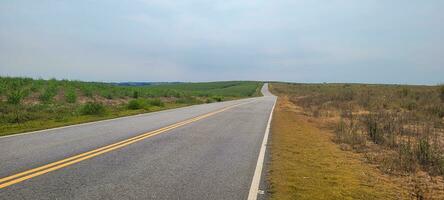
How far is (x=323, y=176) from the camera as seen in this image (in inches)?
276

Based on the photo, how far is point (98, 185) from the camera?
5.52 metres

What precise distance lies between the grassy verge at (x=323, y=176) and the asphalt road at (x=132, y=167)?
621 millimetres

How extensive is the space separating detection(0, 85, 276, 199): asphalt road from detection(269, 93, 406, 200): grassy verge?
0.62 m

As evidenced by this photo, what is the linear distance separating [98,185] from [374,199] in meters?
4.40

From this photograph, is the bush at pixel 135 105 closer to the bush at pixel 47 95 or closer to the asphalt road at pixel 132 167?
the bush at pixel 47 95

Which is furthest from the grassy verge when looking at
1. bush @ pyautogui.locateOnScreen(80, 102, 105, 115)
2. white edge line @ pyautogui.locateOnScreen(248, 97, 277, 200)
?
bush @ pyautogui.locateOnScreen(80, 102, 105, 115)

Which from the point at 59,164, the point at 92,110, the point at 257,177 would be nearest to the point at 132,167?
the point at 59,164

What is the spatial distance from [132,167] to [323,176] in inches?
150

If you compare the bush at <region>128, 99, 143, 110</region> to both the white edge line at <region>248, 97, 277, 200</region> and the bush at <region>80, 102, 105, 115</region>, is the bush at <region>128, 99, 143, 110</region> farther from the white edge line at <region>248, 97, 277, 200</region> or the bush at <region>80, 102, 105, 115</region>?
the white edge line at <region>248, 97, 277, 200</region>

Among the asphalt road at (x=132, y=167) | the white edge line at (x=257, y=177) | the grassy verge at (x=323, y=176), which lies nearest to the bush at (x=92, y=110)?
the asphalt road at (x=132, y=167)

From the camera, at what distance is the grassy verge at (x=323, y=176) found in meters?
5.78

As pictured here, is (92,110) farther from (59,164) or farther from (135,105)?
(59,164)

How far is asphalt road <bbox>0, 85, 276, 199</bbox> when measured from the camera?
5242mm

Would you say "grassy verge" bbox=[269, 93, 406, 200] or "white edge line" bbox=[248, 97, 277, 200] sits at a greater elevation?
"white edge line" bbox=[248, 97, 277, 200]
